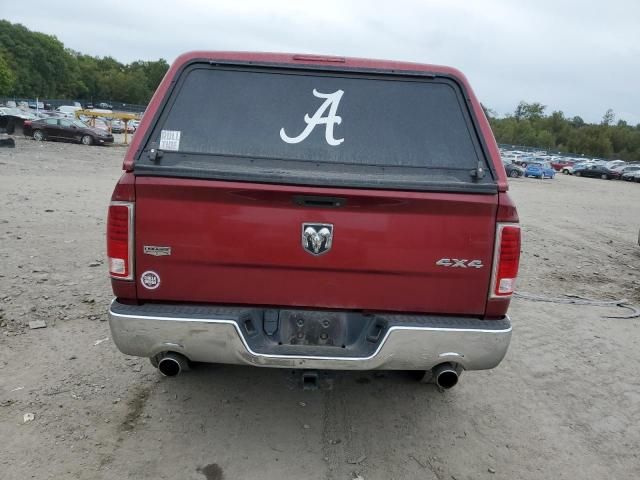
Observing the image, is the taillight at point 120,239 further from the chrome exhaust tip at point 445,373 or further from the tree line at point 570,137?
the tree line at point 570,137

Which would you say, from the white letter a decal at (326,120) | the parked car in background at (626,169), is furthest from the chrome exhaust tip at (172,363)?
the parked car in background at (626,169)

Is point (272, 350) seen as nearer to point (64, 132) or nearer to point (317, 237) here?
point (317, 237)

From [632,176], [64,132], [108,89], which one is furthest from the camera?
[108,89]

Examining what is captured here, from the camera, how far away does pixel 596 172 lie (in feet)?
158

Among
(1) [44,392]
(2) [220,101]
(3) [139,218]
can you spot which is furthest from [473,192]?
(1) [44,392]

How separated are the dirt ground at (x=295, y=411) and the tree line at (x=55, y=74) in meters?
87.9

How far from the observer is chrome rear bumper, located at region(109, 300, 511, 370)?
2.79 meters

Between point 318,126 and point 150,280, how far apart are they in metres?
1.31

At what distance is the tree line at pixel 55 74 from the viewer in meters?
95.8

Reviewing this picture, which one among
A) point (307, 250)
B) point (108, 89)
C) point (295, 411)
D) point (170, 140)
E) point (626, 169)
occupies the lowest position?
point (295, 411)

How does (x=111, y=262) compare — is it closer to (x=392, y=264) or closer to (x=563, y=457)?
(x=392, y=264)

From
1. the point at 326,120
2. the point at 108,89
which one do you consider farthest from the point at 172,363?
the point at 108,89

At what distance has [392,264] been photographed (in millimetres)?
2867

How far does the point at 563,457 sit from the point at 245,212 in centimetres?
253
